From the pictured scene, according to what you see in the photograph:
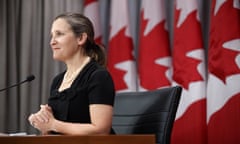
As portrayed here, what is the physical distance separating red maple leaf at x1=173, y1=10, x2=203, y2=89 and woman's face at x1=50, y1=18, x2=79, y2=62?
0.94 m

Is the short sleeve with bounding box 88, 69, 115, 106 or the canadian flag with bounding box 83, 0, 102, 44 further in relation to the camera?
the canadian flag with bounding box 83, 0, 102, 44

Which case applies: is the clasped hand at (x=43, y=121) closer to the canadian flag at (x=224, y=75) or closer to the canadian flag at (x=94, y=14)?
the canadian flag at (x=224, y=75)

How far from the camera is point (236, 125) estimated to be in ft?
9.46

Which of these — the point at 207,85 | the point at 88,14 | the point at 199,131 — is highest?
the point at 88,14

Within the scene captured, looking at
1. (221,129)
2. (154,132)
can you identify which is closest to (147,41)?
(221,129)

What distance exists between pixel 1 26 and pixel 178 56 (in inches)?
63.2

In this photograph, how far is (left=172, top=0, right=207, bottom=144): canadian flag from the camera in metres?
3.10

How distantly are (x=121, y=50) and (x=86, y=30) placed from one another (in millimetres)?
1063

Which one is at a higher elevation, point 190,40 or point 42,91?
point 190,40

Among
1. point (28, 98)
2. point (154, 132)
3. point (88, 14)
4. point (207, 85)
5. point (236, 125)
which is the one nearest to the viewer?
point (154, 132)

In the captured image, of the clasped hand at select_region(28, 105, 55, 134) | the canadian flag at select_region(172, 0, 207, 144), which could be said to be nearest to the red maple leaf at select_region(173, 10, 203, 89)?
the canadian flag at select_region(172, 0, 207, 144)

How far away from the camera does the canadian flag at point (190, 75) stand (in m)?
3.10

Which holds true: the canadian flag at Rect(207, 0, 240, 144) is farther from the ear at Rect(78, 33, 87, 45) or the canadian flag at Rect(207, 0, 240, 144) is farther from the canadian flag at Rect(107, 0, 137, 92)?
the ear at Rect(78, 33, 87, 45)

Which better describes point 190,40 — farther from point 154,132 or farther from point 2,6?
point 2,6
